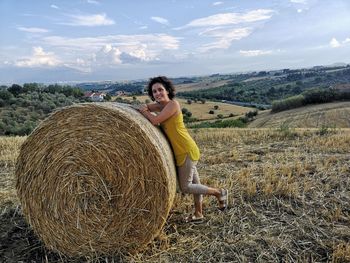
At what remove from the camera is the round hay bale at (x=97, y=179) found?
169 inches

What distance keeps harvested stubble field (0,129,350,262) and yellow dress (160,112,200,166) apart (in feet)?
2.76

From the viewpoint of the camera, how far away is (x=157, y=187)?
4297 millimetres

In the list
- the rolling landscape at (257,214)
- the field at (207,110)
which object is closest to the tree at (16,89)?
the field at (207,110)

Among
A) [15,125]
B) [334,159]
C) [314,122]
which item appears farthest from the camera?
[314,122]

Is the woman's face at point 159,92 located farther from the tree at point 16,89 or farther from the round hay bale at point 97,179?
the tree at point 16,89

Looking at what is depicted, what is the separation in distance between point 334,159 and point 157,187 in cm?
442

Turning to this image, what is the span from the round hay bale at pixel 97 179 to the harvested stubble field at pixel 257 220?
27cm

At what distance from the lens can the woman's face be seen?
4.90 m

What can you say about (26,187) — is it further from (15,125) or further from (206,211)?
(15,125)

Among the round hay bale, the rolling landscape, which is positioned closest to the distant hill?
the rolling landscape

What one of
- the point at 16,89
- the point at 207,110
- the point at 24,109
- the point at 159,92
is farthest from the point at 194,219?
the point at 207,110

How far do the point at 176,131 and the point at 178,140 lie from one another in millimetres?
110

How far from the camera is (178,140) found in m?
4.85

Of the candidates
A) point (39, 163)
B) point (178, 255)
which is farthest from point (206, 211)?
point (39, 163)
